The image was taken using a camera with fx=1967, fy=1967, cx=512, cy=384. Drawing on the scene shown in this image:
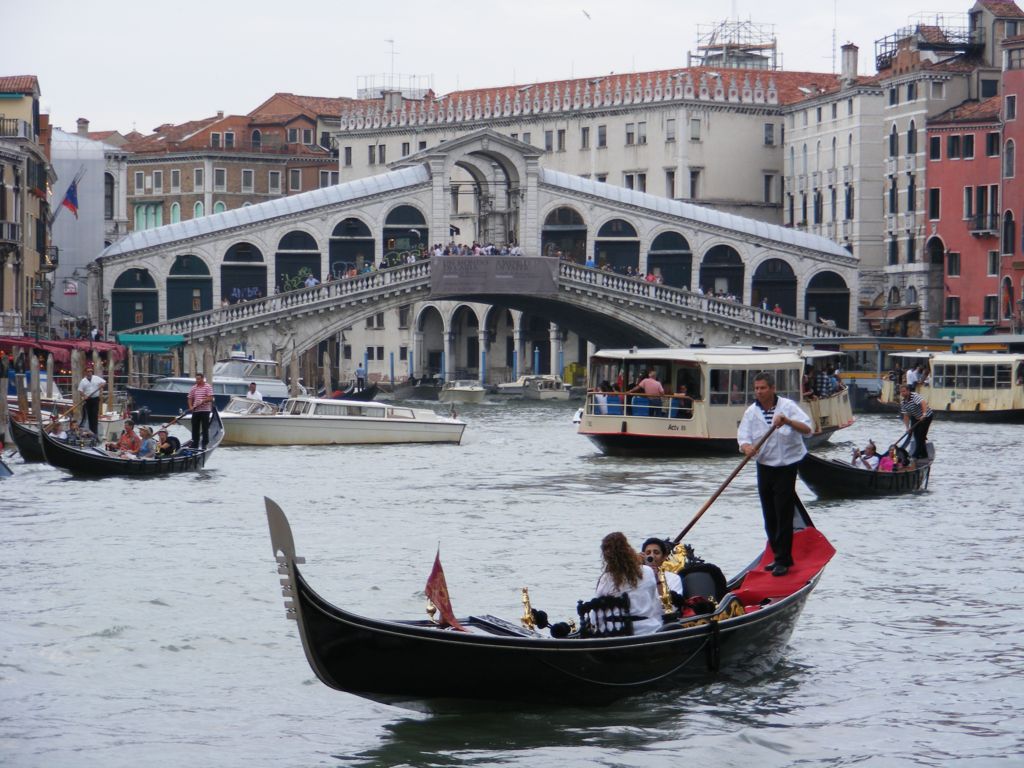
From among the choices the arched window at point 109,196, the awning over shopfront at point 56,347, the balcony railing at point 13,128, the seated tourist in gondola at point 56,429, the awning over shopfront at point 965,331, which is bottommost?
the seated tourist in gondola at point 56,429

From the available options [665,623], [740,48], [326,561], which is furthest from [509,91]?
[665,623]

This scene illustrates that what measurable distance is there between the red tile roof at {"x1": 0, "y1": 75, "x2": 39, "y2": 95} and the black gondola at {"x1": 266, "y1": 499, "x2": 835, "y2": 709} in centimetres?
3506

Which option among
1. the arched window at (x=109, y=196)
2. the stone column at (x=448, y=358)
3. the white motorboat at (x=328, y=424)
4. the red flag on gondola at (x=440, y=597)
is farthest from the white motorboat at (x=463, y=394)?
the red flag on gondola at (x=440, y=597)

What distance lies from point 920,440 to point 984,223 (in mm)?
28912

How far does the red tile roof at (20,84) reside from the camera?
4292 cm

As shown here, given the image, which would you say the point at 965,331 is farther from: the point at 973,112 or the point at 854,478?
the point at 854,478

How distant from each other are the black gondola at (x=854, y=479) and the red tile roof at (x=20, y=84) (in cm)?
2740

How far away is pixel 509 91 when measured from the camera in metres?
65.8

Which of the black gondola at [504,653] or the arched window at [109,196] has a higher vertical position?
the arched window at [109,196]

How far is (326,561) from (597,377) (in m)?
12.4

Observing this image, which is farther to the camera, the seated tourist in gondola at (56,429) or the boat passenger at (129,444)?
the seated tourist in gondola at (56,429)

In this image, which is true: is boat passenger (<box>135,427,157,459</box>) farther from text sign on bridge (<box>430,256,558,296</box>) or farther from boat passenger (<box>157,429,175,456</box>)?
text sign on bridge (<box>430,256,558,296</box>)

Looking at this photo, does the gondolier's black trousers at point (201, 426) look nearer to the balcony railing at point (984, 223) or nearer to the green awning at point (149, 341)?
the green awning at point (149, 341)

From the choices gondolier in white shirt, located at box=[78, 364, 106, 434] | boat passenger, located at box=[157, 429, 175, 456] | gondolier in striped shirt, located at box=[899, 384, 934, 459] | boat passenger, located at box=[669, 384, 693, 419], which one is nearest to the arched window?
gondolier in white shirt, located at box=[78, 364, 106, 434]
